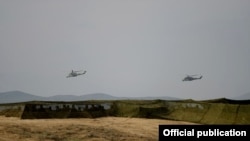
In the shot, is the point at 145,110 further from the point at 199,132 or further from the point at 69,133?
the point at 199,132

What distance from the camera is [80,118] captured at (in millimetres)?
22188

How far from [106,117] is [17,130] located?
879cm

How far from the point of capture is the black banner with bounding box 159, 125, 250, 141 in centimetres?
1213

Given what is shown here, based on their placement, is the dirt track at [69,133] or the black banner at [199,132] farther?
the dirt track at [69,133]

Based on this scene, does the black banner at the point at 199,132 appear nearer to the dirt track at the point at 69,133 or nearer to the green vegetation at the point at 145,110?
the dirt track at the point at 69,133

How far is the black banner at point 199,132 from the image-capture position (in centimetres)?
1213

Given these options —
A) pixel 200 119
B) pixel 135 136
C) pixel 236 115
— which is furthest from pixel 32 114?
pixel 236 115

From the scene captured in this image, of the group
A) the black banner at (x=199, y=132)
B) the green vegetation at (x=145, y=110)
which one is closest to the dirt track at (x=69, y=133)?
the black banner at (x=199, y=132)

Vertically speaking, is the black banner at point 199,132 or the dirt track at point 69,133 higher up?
the black banner at point 199,132

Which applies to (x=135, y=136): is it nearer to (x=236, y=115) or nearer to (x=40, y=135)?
(x=40, y=135)

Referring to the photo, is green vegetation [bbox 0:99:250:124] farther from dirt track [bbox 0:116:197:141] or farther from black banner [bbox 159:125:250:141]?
black banner [bbox 159:125:250:141]

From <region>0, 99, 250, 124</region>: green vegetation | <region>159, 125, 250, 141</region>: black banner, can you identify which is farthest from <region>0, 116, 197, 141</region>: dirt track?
<region>0, 99, 250, 124</region>: green vegetation

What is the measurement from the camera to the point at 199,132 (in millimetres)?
12289

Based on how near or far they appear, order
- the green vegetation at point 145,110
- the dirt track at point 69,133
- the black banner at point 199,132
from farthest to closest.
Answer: the green vegetation at point 145,110, the dirt track at point 69,133, the black banner at point 199,132
